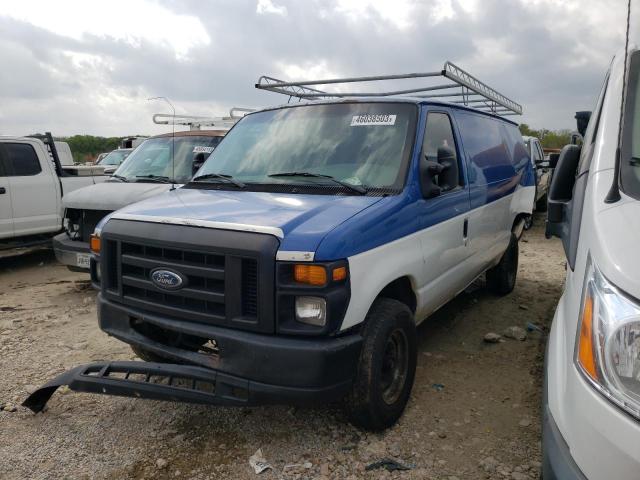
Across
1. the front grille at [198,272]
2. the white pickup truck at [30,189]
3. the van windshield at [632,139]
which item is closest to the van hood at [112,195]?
the white pickup truck at [30,189]

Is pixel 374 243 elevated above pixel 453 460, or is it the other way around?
pixel 374 243

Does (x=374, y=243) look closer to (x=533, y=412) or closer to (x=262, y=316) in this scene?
(x=262, y=316)

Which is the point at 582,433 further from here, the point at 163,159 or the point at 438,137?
the point at 163,159

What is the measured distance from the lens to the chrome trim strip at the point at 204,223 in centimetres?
274

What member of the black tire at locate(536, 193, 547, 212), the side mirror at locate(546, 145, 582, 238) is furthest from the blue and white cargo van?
the black tire at locate(536, 193, 547, 212)

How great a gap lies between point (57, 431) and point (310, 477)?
1678 mm

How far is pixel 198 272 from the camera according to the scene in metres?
2.86

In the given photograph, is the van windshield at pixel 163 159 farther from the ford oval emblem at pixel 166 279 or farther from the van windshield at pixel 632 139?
the van windshield at pixel 632 139

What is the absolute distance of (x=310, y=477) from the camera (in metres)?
2.86

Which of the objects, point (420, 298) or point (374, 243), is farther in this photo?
point (420, 298)

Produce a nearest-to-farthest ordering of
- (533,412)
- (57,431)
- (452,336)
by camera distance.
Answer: (57,431)
(533,412)
(452,336)

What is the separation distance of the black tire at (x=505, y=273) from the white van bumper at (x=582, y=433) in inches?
161

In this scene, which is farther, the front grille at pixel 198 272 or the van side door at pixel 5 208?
the van side door at pixel 5 208

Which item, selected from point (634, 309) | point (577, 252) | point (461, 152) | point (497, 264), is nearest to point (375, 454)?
point (577, 252)
